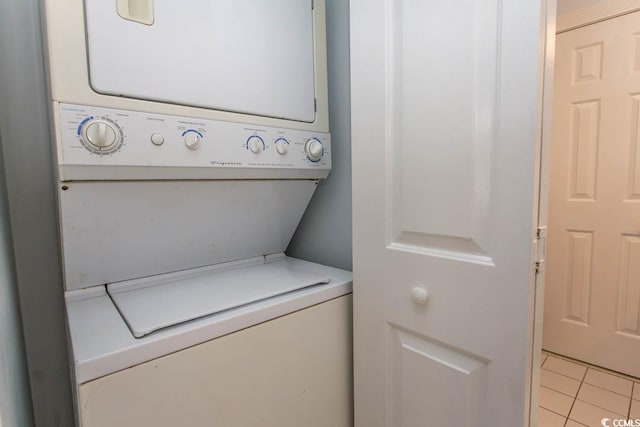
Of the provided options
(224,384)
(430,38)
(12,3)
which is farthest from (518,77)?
(12,3)

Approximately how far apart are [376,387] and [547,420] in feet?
4.93

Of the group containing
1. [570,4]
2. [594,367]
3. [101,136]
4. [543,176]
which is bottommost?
[594,367]

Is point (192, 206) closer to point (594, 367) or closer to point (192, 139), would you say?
point (192, 139)

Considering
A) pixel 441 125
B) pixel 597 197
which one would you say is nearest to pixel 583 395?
pixel 597 197

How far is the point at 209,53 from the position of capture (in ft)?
3.33

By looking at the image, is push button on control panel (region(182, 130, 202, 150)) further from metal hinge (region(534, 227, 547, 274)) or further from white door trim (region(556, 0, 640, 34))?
white door trim (region(556, 0, 640, 34))

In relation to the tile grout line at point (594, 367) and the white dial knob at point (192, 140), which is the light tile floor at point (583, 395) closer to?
the tile grout line at point (594, 367)

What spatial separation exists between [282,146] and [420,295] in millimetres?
686

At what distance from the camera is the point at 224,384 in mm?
910

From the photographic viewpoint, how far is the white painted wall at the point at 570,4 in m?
2.35

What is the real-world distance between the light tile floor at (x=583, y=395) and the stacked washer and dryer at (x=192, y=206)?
159 cm

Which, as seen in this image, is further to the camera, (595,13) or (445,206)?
(595,13)

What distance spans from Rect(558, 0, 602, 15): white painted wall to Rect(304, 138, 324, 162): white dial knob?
2.40 metres

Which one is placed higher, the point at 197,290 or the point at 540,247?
the point at 540,247
